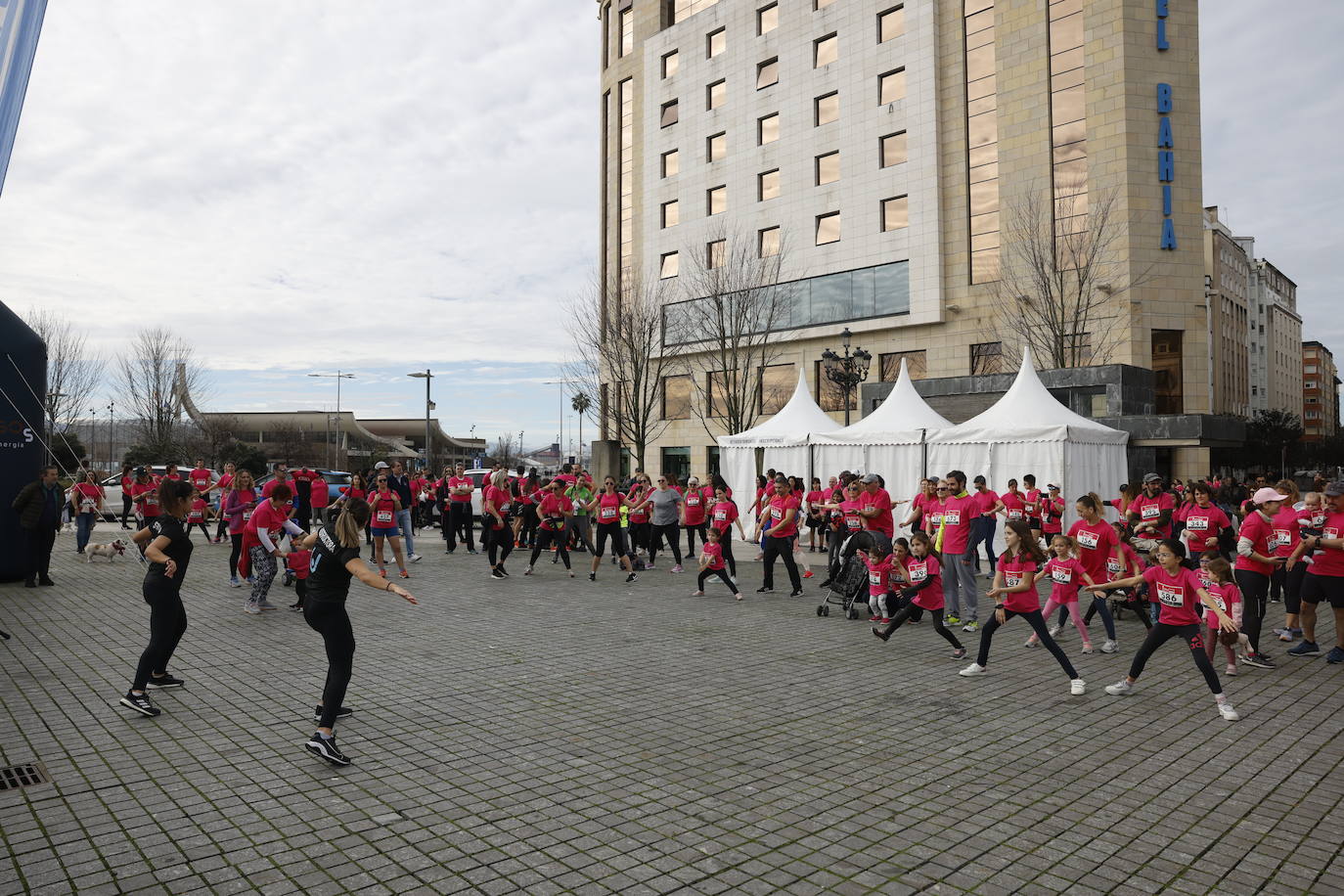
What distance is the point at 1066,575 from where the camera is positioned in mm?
8711

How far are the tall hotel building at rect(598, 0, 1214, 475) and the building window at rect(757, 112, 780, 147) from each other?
105 mm

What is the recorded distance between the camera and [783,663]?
855 cm

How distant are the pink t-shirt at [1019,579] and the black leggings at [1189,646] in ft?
2.97

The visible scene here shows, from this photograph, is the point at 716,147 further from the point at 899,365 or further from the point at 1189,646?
the point at 1189,646

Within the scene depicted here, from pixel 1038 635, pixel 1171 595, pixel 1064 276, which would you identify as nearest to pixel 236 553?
pixel 1038 635

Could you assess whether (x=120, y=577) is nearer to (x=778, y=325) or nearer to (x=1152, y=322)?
(x=778, y=325)

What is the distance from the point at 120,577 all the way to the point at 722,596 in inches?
409

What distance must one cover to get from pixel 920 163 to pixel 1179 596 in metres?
34.3

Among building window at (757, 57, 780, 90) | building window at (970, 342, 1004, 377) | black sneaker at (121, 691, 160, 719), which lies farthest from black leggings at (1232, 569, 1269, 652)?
building window at (757, 57, 780, 90)

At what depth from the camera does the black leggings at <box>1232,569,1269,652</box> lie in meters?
8.79

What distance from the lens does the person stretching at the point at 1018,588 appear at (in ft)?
25.1

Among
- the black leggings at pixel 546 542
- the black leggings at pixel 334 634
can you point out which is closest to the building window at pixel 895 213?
the black leggings at pixel 546 542

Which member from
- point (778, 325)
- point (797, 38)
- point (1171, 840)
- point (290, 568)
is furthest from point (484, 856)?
point (797, 38)

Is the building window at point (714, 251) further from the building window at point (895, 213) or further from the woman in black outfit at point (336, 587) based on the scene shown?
the woman in black outfit at point (336, 587)
